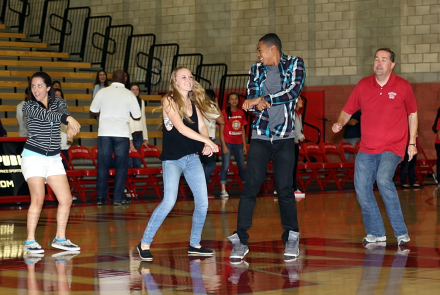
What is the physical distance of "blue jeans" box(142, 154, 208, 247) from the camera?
627cm

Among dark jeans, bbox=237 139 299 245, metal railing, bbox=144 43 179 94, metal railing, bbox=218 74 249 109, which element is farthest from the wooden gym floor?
metal railing, bbox=144 43 179 94

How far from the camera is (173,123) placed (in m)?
6.25

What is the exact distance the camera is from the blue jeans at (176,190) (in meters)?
6.27

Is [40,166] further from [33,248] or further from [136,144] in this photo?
[136,144]

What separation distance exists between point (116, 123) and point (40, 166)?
15.4 feet

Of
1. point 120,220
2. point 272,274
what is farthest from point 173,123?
point 120,220

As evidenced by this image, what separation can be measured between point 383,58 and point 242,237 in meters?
2.28

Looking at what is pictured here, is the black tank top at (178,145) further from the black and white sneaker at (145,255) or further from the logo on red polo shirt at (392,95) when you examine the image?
the logo on red polo shirt at (392,95)

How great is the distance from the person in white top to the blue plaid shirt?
5.40m

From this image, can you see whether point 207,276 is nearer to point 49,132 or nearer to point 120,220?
point 49,132

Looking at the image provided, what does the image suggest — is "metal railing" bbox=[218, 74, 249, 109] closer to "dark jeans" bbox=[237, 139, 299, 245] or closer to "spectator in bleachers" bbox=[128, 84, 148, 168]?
"spectator in bleachers" bbox=[128, 84, 148, 168]

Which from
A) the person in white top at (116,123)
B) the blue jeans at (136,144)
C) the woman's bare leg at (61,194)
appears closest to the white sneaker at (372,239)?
the woman's bare leg at (61,194)

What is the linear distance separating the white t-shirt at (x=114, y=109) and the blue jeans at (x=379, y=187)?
202 inches

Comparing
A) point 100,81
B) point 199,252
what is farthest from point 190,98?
point 100,81
